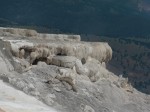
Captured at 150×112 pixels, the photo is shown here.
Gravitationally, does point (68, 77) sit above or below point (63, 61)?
below

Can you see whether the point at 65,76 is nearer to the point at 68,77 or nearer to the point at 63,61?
the point at 68,77

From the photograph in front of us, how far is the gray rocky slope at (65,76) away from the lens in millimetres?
21000

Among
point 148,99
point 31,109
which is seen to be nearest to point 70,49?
point 148,99

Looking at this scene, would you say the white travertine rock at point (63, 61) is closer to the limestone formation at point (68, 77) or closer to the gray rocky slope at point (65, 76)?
the gray rocky slope at point (65, 76)

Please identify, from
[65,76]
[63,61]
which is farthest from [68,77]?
[63,61]

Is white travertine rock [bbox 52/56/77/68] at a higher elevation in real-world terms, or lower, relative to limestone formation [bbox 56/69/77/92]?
higher

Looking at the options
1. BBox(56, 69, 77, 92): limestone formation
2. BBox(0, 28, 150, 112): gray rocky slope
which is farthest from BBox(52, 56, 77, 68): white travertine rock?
Result: BBox(56, 69, 77, 92): limestone formation

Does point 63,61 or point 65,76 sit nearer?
point 65,76

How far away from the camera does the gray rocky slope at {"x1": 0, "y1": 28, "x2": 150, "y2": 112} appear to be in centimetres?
2100

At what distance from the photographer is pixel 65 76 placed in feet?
73.7

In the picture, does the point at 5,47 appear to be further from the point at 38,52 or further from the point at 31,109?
the point at 31,109

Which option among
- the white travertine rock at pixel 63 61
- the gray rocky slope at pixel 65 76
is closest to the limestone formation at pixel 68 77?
the gray rocky slope at pixel 65 76

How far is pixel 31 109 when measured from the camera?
1795 cm

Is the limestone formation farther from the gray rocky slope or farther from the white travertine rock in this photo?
the white travertine rock
